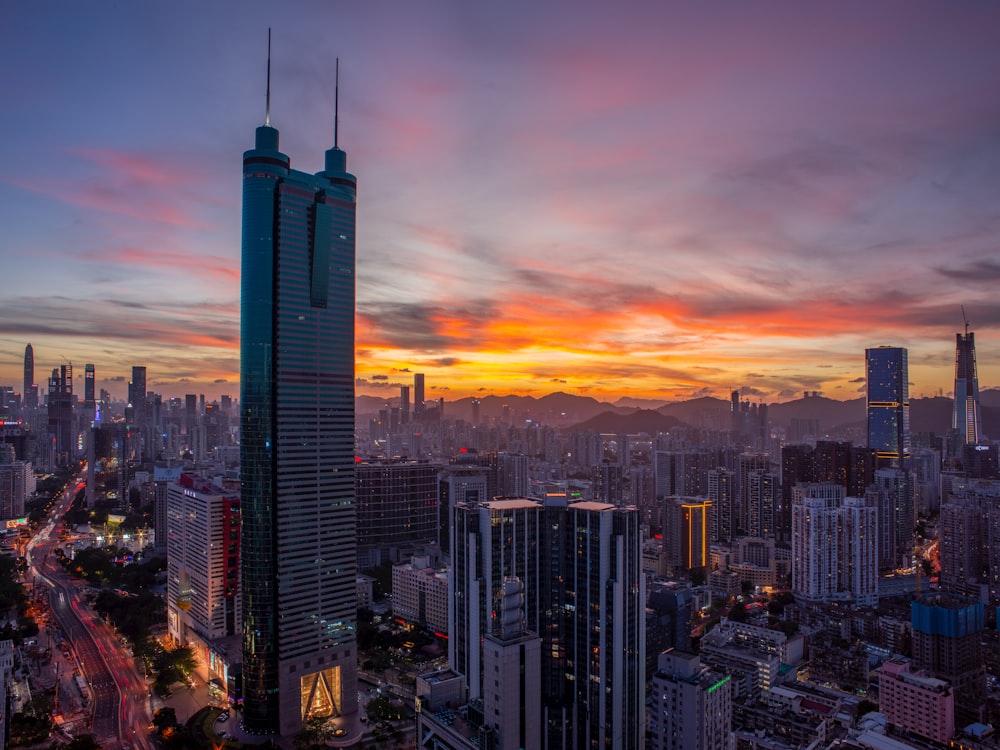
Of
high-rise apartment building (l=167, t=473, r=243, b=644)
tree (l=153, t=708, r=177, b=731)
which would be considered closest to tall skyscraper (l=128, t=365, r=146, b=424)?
high-rise apartment building (l=167, t=473, r=243, b=644)

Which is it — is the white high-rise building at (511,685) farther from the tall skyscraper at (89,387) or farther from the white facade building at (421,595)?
the tall skyscraper at (89,387)

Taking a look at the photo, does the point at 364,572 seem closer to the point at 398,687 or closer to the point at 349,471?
the point at 398,687

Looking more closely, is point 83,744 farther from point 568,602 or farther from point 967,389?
point 967,389

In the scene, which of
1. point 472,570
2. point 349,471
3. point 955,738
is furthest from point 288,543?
point 955,738

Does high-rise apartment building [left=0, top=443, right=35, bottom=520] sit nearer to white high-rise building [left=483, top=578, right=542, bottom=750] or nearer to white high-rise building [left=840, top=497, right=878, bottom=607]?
white high-rise building [left=483, top=578, right=542, bottom=750]

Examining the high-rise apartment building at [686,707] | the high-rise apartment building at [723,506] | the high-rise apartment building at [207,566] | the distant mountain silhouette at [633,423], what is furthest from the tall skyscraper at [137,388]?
the high-rise apartment building at [686,707]

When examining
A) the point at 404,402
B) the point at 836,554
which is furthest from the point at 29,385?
the point at 836,554
